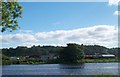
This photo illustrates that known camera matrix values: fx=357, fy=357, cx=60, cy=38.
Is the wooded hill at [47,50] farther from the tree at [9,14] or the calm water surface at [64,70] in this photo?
the tree at [9,14]

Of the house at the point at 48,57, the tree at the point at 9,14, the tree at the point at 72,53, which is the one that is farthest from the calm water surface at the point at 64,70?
the house at the point at 48,57

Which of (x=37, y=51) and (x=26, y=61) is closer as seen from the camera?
(x=26, y=61)

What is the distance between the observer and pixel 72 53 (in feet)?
315

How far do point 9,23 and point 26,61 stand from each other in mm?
98117

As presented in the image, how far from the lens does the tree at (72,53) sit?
9488cm

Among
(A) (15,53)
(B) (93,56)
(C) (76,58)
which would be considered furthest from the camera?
(B) (93,56)

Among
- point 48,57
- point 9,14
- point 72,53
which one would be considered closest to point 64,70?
point 9,14

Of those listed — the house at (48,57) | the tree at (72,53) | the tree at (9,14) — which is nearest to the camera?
the tree at (9,14)

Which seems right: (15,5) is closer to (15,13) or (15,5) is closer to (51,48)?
(15,13)

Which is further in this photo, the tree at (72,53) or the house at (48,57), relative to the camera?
the house at (48,57)

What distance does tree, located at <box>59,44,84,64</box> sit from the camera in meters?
94.9

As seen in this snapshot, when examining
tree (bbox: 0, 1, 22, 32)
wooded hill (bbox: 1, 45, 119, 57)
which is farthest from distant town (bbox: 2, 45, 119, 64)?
tree (bbox: 0, 1, 22, 32)

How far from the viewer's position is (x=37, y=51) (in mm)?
123062

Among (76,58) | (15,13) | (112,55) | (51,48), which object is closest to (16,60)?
(51,48)
